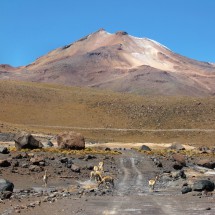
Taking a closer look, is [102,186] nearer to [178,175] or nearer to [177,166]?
→ [178,175]

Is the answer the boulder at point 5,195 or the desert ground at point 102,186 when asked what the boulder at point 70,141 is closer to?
the desert ground at point 102,186

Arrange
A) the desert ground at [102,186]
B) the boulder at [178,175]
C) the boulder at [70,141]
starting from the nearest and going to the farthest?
1. the desert ground at [102,186]
2. the boulder at [178,175]
3. the boulder at [70,141]

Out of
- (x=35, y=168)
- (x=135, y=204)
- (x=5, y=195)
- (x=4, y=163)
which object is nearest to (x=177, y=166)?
(x=35, y=168)

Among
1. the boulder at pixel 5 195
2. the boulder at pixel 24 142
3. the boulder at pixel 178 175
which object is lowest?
the boulder at pixel 5 195

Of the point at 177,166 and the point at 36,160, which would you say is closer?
the point at 36,160

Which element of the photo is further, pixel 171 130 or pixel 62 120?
pixel 62 120

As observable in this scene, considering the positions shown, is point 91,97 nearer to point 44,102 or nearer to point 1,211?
point 44,102

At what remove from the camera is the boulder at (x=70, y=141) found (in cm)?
4513

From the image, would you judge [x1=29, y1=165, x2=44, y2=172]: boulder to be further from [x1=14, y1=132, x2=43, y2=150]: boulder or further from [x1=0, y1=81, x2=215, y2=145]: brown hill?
[x1=0, y1=81, x2=215, y2=145]: brown hill

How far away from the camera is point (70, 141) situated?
45281mm

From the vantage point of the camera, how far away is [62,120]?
96625 millimetres

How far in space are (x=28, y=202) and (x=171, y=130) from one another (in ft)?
226

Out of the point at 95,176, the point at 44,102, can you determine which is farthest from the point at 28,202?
the point at 44,102

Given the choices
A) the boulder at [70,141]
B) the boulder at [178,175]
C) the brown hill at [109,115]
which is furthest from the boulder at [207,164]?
the brown hill at [109,115]
